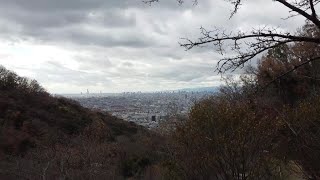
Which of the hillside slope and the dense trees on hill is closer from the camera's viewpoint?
the dense trees on hill

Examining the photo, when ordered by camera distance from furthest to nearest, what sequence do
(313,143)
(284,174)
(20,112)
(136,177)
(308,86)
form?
(20,112), (308,86), (136,177), (284,174), (313,143)

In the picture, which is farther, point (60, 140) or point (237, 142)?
point (60, 140)

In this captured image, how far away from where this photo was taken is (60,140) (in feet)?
135

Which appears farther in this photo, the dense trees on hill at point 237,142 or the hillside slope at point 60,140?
the hillside slope at point 60,140

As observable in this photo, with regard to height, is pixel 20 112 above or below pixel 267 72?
below

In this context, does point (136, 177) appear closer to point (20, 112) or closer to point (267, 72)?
point (267, 72)

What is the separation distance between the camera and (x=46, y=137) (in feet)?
153

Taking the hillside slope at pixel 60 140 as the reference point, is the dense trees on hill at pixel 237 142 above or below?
above

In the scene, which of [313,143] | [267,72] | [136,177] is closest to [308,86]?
[267,72]

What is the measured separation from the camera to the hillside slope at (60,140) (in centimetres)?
2253

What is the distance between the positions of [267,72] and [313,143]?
35.3 metres

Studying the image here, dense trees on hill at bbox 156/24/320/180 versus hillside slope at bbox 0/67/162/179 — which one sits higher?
dense trees on hill at bbox 156/24/320/180

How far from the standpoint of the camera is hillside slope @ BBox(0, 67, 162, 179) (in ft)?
73.9

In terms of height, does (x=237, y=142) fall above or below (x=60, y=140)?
above
